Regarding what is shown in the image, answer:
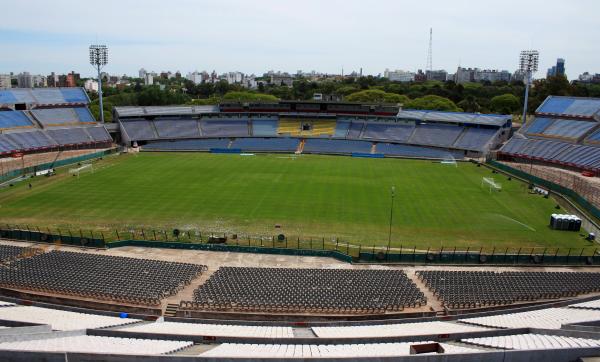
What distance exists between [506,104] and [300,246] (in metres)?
115

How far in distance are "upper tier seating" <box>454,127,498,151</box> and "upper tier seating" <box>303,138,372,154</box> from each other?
58.3 feet

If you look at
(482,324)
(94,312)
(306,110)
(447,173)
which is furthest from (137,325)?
(306,110)

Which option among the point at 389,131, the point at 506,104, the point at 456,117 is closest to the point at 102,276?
the point at 389,131

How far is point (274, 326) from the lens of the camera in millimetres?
24141

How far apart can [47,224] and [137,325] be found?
24.9 meters

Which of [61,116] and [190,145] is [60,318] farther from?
[61,116]

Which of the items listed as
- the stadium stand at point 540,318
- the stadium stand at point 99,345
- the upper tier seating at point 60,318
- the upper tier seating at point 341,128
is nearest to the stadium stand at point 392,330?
the stadium stand at point 540,318

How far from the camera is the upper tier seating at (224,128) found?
311 ft

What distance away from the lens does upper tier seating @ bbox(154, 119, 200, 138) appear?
93.4m

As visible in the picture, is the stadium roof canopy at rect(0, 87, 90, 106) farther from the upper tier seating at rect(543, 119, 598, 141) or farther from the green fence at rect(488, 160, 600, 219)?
the upper tier seating at rect(543, 119, 598, 141)

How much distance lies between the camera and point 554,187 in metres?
56.4

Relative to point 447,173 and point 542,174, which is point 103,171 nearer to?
point 447,173

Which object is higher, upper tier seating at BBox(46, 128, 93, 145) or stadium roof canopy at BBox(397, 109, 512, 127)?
stadium roof canopy at BBox(397, 109, 512, 127)

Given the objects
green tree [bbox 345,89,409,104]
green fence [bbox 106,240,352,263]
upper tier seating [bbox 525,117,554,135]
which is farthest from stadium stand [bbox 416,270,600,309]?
green tree [bbox 345,89,409,104]
